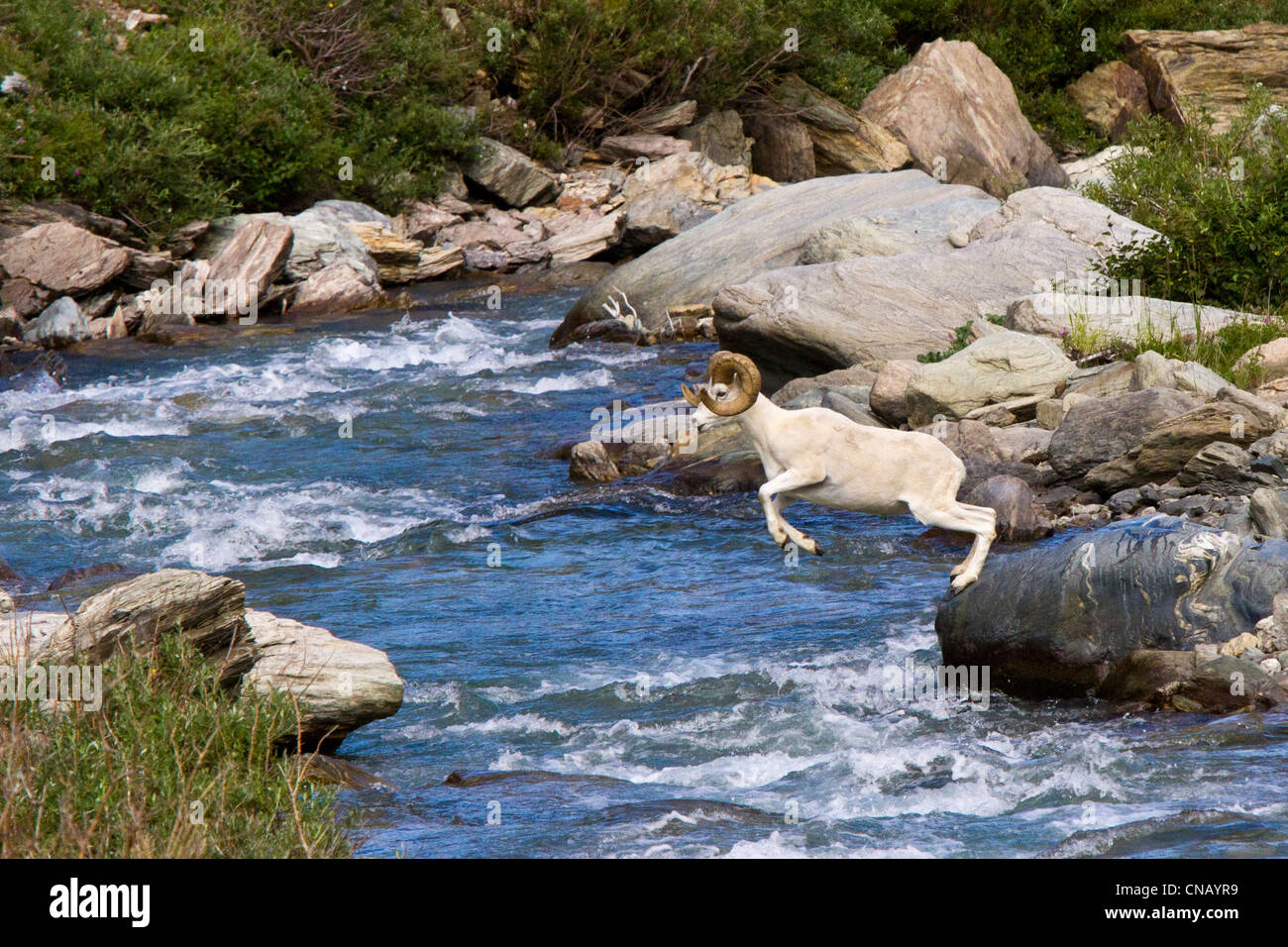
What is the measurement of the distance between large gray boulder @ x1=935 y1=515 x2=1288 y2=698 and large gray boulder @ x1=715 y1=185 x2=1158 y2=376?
7.86 meters

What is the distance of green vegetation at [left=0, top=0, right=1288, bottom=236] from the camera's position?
1038 inches

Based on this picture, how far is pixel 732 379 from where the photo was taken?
9.22 metres

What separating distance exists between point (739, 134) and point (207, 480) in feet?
72.6

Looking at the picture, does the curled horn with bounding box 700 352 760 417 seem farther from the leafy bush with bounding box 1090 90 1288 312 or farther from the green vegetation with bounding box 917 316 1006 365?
the leafy bush with bounding box 1090 90 1288 312

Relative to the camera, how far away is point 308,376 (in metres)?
20.9

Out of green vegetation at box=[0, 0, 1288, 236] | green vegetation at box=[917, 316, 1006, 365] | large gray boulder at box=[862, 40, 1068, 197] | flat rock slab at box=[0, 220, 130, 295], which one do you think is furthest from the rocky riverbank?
large gray boulder at box=[862, 40, 1068, 197]

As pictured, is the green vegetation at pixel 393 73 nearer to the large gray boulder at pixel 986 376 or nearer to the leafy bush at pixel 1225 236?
the large gray boulder at pixel 986 376

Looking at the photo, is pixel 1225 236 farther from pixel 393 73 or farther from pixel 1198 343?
pixel 393 73

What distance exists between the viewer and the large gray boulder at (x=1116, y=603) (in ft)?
29.7

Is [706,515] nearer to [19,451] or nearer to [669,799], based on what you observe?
[669,799]

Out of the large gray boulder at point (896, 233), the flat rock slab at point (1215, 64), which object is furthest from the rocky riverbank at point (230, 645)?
the flat rock slab at point (1215, 64)

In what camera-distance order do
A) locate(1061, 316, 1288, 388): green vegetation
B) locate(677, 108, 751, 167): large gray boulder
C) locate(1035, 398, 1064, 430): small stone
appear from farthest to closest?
locate(677, 108, 751, 167): large gray boulder < locate(1061, 316, 1288, 388): green vegetation < locate(1035, 398, 1064, 430): small stone

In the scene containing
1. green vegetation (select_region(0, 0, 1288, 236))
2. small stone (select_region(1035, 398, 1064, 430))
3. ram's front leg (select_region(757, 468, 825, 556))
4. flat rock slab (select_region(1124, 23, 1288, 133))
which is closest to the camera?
ram's front leg (select_region(757, 468, 825, 556))
